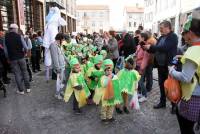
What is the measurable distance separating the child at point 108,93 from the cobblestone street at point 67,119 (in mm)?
225

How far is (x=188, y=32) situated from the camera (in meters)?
2.63

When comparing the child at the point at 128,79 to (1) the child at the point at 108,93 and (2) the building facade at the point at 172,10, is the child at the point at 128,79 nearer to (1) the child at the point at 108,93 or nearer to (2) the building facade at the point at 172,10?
(1) the child at the point at 108,93

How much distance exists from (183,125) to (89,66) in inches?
147

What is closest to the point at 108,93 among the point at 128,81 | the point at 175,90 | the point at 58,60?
the point at 128,81

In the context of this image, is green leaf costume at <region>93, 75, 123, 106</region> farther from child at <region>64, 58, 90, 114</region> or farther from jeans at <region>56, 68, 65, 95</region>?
jeans at <region>56, 68, 65, 95</region>

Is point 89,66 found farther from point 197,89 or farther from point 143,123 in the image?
point 197,89

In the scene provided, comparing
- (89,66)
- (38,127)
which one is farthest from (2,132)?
(89,66)

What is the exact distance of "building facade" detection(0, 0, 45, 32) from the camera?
12.8 m

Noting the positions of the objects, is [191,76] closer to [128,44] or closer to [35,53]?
[128,44]

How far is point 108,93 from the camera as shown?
16.6 ft

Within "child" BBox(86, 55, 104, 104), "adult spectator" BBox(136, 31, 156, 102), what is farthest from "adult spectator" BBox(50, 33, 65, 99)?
"adult spectator" BBox(136, 31, 156, 102)

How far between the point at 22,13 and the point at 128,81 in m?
11.0

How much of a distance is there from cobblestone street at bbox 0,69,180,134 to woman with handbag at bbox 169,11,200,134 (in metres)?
2.19

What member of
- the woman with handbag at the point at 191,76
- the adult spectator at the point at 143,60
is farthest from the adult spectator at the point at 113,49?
the woman with handbag at the point at 191,76
